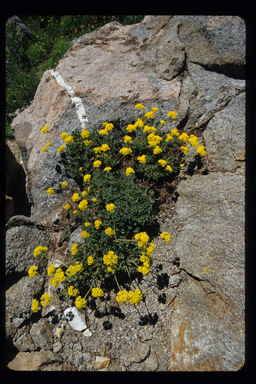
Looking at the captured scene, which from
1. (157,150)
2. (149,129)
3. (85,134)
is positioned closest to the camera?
(157,150)

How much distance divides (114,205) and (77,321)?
1.92 m

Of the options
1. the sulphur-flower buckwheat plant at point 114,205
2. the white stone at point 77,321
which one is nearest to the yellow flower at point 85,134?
the sulphur-flower buckwheat plant at point 114,205

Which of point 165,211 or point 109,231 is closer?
point 109,231

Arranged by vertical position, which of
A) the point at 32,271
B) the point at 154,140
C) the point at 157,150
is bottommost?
the point at 32,271

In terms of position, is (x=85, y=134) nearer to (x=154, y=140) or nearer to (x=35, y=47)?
(x=154, y=140)

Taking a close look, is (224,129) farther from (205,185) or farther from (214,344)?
(214,344)

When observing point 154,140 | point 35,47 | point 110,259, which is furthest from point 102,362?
point 35,47

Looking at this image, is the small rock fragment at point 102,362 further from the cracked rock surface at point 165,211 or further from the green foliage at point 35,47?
the green foliage at point 35,47

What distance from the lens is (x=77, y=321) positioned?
365cm

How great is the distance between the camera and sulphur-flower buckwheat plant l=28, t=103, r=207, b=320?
359cm

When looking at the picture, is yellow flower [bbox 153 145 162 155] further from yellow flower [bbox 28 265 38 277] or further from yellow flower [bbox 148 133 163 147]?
yellow flower [bbox 28 265 38 277]

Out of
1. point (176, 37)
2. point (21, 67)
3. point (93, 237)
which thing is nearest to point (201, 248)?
point (93, 237)

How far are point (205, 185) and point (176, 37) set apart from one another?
354 cm

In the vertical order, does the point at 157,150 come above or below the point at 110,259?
above
